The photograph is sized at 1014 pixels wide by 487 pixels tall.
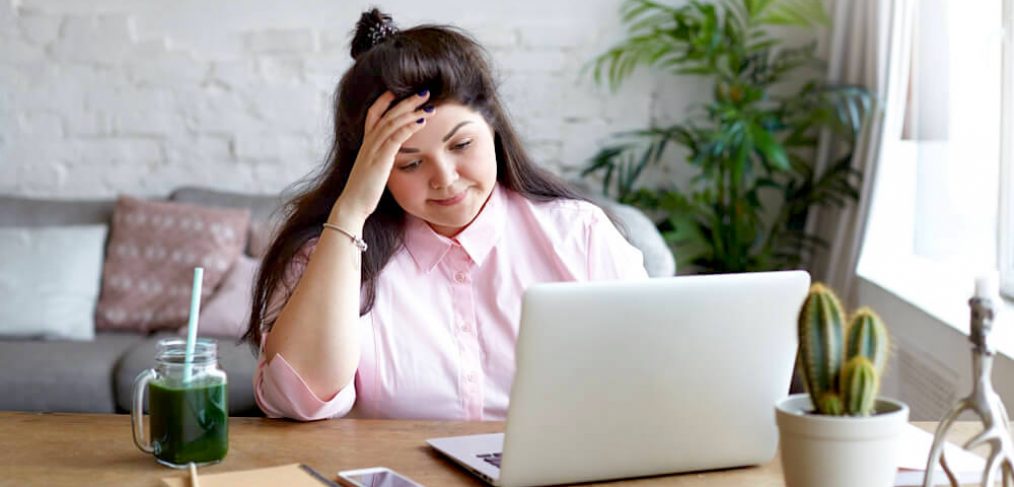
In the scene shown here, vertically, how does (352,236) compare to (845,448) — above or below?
above

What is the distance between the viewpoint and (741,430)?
140 centimetres

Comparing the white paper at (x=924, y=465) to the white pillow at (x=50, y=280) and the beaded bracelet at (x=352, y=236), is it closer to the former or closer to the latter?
the beaded bracelet at (x=352, y=236)

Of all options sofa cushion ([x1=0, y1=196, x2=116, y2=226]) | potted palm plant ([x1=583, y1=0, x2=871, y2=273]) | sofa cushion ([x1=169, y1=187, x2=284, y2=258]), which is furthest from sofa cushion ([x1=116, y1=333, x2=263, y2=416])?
potted palm plant ([x1=583, y1=0, x2=871, y2=273])

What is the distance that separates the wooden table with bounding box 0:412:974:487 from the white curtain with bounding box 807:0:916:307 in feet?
6.91

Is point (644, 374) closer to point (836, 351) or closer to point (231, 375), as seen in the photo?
point (836, 351)

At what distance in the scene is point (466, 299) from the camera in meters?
1.91

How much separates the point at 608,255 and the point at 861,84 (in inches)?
87.4

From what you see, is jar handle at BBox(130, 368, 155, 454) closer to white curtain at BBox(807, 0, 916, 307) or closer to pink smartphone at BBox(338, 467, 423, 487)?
pink smartphone at BBox(338, 467, 423, 487)

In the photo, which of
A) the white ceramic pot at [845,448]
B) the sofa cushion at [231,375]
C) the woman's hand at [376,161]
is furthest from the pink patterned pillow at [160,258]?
the white ceramic pot at [845,448]

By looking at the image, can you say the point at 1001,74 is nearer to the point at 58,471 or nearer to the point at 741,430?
the point at 741,430

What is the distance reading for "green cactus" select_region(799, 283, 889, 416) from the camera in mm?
1179

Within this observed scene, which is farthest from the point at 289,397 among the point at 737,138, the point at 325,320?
the point at 737,138

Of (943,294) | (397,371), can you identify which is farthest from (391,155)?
(943,294)

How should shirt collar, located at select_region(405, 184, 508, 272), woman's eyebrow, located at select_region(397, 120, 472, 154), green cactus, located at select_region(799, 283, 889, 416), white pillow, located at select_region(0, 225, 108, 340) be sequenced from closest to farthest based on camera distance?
green cactus, located at select_region(799, 283, 889, 416) < woman's eyebrow, located at select_region(397, 120, 472, 154) < shirt collar, located at select_region(405, 184, 508, 272) < white pillow, located at select_region(0, 225, 108, 340)
